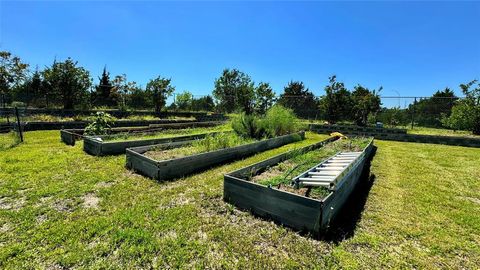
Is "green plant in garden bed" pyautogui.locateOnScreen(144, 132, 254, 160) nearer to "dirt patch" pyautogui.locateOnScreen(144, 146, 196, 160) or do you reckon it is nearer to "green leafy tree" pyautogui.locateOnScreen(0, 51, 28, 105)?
"dirt patch" pyautogui.locateOnScreen(144, 146, 196, 160)

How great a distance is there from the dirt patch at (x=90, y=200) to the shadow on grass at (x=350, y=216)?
289cm

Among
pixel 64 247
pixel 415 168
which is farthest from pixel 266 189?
pixel 415 168

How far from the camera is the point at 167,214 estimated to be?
292cm

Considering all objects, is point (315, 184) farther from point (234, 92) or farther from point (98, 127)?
point (234, 92)

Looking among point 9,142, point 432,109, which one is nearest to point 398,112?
point 432,109

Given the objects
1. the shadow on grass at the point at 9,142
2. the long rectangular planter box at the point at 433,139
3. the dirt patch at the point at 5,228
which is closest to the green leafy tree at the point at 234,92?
the long rectangular planter box at the point at 433,139

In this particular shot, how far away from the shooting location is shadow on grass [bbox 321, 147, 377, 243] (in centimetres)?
258

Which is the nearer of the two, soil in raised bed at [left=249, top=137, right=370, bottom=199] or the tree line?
soil in raised bed at [left=249, top=137, right=370, bottom=199]

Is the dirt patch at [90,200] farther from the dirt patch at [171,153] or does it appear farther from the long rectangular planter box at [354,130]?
the long rectangular planter box at [354,130]

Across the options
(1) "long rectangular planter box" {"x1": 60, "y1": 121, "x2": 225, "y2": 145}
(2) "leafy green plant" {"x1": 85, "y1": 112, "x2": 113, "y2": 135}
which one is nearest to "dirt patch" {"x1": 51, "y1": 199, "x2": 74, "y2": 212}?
(1) "long rectangular planter box" {"x1": 60, "y1": 121, "x2": 225, "y2": 145}

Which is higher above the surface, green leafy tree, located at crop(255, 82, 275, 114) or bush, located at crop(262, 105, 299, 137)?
green leafy tree, located at crop(255, 82, 275, 114)

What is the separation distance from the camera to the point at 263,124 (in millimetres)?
8227

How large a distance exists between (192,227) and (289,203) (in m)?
1.13

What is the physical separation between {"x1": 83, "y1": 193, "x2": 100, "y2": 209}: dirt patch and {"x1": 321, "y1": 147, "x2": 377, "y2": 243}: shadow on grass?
2.89m
